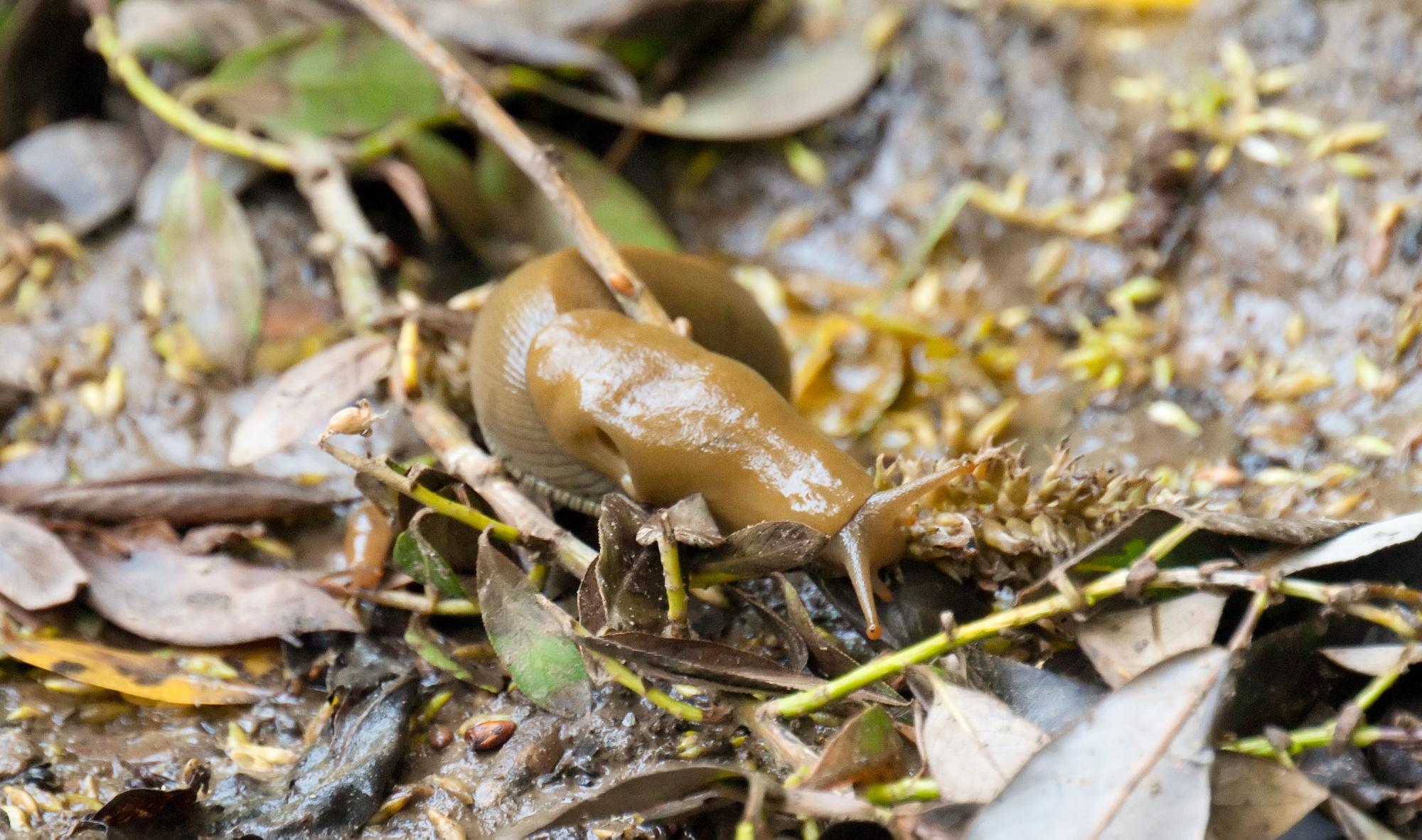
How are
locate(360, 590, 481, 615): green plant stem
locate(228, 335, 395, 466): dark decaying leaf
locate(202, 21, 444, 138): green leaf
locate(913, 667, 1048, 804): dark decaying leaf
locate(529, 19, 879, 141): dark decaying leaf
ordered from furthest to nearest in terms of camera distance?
locate(529, 19, 879, 141): dark decaying leaf
locate(202, 21, 444, 138): green leaf
locate(228, 335, 395, 466): dark decaying leaf
locate(360, 590, 481, 615): green plant stem
locate(913, 667, 1048, 804): dark decaying leaf

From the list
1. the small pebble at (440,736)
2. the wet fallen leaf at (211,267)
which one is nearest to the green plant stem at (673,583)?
the small pebble at (440,736)

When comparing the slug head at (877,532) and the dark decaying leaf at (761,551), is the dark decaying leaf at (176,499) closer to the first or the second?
the dark decaying leaf at (761,551)

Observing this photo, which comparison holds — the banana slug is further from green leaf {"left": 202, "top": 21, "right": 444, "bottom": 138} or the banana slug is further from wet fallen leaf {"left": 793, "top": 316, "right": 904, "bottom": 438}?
green leaf {"left": 202, "top": 21, "right": 444, "bottom": 138}

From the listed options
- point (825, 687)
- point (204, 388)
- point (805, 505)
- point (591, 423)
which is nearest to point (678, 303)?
point (591, 423)

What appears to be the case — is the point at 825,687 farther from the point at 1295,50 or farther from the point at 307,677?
the point at 1295,50

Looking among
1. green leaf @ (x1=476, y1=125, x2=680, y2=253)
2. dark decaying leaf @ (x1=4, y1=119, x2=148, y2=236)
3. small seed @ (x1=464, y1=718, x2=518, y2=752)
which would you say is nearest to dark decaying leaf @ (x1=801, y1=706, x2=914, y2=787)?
small seed @ (x1=464, y1=718, x2=518, y2=752)

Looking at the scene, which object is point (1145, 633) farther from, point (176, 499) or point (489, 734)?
point (176, 499)

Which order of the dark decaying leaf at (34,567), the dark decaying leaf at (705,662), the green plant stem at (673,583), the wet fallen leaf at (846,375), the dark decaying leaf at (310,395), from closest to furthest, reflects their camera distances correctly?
the dark decaying leaf at (705,662), the green plant stem at (673,583), the dark decaying leaf at (34,567), the dark decaying leaf at (310,395), the wet fallen leaf at (846,375)
